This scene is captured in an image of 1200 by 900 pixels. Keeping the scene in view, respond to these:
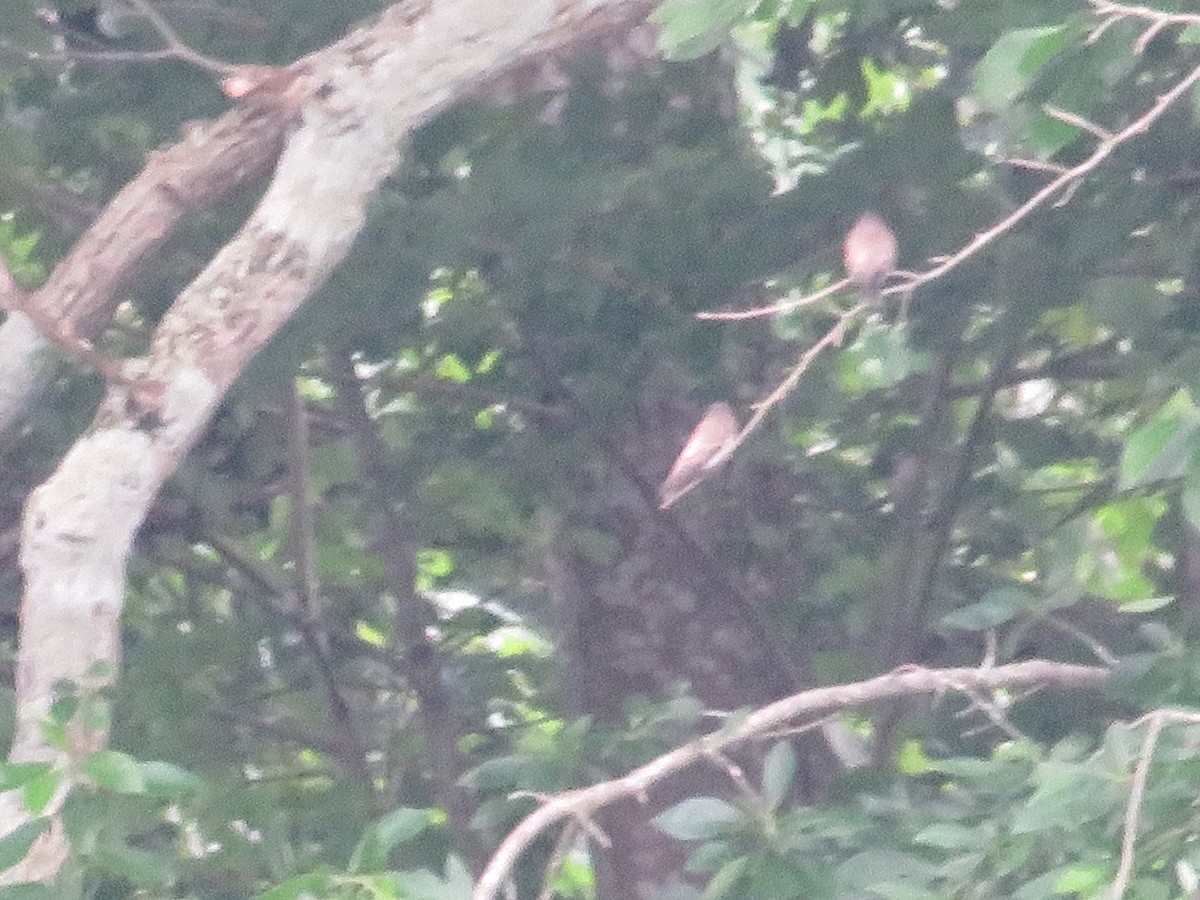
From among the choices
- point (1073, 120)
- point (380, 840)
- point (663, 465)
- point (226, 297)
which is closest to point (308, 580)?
point (663, 465)

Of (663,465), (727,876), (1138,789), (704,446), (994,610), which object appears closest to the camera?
(1138,789)

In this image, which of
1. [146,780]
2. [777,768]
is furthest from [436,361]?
[146,780]

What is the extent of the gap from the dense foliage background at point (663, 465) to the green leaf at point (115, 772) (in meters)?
0.08

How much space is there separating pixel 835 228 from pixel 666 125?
0.82 ft

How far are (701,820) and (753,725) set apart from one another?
0.09 metres

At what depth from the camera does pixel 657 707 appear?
1990mm

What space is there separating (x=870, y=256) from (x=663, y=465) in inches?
38.7

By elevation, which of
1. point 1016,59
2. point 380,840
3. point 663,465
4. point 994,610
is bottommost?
point 663,465

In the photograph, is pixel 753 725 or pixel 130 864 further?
pixel 753 725

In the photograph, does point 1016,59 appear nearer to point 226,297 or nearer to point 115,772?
point 226,297

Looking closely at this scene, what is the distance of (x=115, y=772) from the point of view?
4.83ft

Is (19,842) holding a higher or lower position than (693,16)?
lower

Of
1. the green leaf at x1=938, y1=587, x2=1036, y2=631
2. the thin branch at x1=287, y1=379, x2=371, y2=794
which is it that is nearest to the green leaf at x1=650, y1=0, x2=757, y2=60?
the green leaf at x1=938, y1=587, x2=1036, y2=631

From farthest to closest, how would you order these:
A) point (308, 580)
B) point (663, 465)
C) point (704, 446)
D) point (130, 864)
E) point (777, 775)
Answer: point (663, 465)
point (308, 580)
point (704, 446)
point (777, 775)
point (130, 864)
